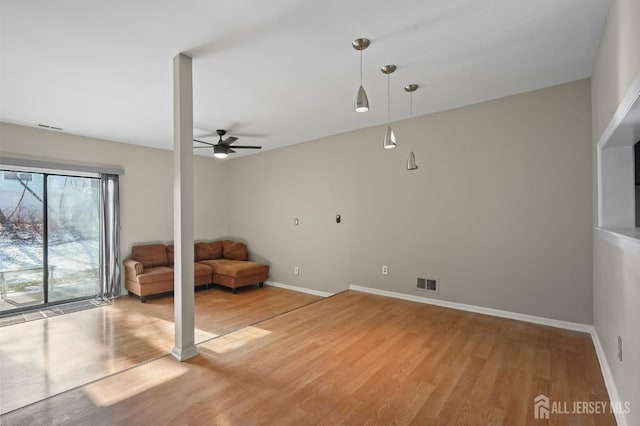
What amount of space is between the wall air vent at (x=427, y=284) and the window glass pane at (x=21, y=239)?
576 cm

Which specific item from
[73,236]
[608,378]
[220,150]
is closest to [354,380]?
[608,378]

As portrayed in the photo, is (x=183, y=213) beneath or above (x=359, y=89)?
beneath

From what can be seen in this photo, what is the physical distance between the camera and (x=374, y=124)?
469 cm

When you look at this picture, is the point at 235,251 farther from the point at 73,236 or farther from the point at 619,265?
the point at 619,265

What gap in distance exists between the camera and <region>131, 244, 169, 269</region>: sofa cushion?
5.55m

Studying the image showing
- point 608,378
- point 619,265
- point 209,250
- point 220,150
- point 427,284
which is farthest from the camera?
point 209,250

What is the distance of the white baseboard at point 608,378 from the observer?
1811mm

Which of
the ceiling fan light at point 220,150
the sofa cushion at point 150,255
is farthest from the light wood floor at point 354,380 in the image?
the sofa cushion at point 150,255

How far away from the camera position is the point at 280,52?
2.64 metres

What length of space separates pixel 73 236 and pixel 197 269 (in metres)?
2.05

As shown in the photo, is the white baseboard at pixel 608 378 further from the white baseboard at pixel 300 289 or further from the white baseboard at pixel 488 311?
the white baseboard at pixel 300 289

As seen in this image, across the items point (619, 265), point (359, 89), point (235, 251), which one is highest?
point (359, 89)

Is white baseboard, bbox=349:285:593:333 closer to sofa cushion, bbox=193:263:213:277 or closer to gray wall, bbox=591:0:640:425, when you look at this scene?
gray wall, bbox=591:0:640:425

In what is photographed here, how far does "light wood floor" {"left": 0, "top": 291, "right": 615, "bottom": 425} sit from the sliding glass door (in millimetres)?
3718
